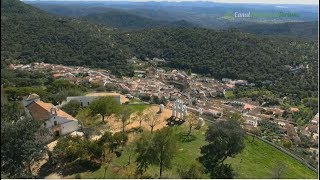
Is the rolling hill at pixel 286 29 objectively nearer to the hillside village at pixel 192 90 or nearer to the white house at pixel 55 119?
the hillside village at pixel 192 90

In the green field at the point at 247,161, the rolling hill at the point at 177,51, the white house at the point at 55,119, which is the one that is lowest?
the rolling hill at the point at 177,51

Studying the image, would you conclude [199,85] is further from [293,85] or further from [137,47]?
[137,47]

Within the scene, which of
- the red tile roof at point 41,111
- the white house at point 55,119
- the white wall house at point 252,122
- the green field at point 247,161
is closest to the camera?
the green field at point 247,161

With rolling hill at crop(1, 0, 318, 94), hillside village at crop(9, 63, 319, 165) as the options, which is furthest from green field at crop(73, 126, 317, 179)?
rolling hill at crop(1, 0, 318, 94)

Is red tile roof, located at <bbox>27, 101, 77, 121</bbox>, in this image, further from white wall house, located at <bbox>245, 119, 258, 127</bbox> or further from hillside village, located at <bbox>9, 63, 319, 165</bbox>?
white wall house, located at <bbox>245, 119, 258, 127</bbox>

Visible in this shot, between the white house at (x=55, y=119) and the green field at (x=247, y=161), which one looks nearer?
the green field at (x=247, y=161)

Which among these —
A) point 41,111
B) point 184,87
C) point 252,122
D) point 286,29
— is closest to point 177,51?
point 184,87

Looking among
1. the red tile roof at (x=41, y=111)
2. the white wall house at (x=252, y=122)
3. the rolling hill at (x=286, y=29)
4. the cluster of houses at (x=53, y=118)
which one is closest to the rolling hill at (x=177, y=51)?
the white wall house at (x=252, y=122)
